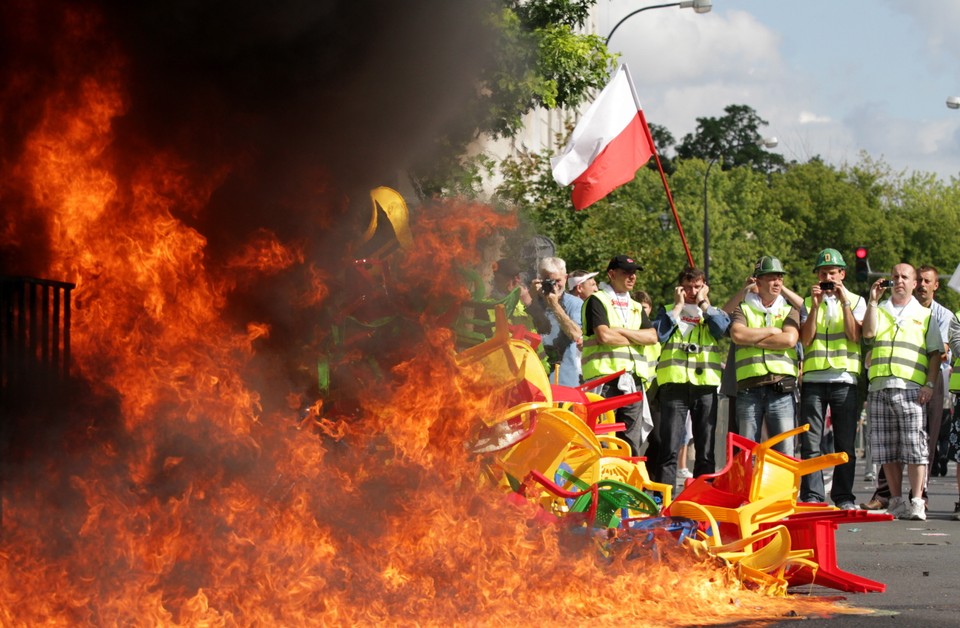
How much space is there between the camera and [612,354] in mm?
10023

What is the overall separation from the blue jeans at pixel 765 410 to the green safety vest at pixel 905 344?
1.37m

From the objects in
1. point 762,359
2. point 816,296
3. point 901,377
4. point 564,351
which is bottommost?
point 901,377

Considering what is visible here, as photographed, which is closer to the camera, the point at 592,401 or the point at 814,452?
the point at 592,401

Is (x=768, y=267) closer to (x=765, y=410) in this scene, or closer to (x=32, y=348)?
(x=765, y=410)

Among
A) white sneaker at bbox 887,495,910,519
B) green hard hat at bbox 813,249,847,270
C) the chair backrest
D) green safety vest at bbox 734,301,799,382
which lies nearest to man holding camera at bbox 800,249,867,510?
green hard hat at bbox 813,249,847,270

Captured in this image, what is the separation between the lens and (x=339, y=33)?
559 cm

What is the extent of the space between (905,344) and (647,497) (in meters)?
5.56

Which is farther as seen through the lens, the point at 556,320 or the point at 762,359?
the point at 556,320

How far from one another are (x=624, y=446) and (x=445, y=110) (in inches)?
93.6

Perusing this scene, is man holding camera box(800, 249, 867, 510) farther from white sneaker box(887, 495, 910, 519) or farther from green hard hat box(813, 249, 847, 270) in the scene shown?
white sneaker box(887, 495, 910, 519)

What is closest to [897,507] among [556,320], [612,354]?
[612,354]

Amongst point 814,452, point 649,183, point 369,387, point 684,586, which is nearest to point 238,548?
point 369,387

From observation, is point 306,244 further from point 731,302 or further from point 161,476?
point 731,302

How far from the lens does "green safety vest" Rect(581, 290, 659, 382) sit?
10.0 metres
